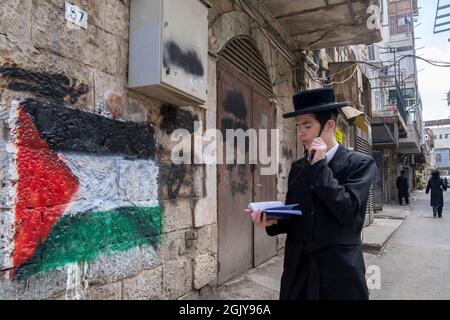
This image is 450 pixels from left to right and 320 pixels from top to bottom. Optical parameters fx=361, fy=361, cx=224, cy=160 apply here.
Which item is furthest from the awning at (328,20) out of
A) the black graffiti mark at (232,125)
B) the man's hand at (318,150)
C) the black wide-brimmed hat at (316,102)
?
the man's hand at (318,150)

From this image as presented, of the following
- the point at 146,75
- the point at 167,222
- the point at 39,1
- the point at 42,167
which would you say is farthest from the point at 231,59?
the point at 42,167

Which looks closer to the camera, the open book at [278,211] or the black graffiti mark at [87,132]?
the open book at [278,211]

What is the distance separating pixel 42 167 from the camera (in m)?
2.19

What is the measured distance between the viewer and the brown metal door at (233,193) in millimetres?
4434

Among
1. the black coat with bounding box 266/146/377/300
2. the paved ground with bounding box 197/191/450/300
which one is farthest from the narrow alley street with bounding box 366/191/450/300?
the black coat with bounding box 266/146/377/300

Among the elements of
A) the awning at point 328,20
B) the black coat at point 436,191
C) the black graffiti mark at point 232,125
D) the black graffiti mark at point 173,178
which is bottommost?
the black coat at point 436,191

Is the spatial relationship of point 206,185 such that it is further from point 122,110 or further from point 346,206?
point 346,206

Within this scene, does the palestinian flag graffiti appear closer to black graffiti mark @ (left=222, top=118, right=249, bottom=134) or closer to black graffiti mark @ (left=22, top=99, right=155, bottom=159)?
black graffiti mark @ (left=22, top=99, right=155, bottom=159)

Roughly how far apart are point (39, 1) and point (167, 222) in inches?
78.7

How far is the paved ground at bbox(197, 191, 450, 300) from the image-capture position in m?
4.35

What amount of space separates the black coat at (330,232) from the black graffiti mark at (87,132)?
4.71 feet

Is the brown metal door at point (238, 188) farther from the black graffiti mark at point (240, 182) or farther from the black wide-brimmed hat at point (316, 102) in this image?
the black wide-brimmed hat at point (316, 102)

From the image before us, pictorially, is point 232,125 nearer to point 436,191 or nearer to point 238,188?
point 238,188

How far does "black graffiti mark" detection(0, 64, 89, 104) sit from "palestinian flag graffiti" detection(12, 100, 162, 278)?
0.28ft
